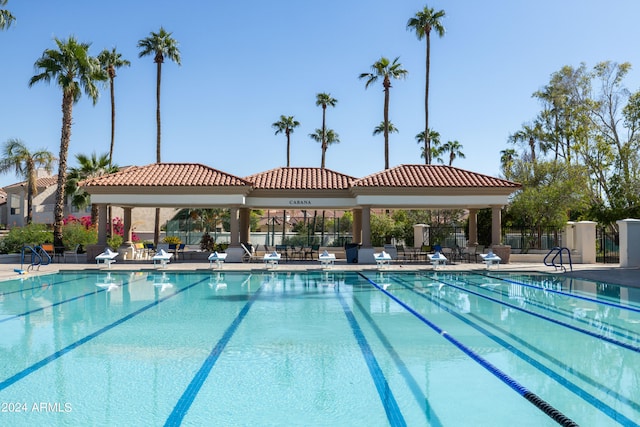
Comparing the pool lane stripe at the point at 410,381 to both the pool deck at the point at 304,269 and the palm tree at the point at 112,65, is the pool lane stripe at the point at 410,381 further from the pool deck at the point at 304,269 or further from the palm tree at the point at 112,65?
the palm tree at the point at 112,65

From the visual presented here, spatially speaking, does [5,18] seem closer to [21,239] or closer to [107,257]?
[21,239]

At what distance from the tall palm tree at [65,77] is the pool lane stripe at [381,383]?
69.1 feet

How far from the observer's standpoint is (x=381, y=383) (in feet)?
20.4

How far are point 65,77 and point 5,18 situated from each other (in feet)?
12.3

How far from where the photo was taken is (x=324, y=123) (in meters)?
51.8

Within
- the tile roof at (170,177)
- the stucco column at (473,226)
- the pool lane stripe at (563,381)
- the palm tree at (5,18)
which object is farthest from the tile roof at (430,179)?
the palm tree at (5,18)

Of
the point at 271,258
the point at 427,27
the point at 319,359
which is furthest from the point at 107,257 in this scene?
the point at 427,27

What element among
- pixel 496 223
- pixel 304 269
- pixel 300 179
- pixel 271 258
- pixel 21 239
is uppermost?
pixel 300 179

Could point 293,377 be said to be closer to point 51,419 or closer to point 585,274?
point 51,419

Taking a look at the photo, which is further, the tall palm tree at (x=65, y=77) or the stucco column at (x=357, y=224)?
the stucco column at (x=357, y=224)

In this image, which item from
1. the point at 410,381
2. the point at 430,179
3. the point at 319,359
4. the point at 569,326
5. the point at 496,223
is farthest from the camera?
the point at 430,179

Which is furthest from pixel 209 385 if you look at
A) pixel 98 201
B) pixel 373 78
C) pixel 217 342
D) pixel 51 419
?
pixel 373 78

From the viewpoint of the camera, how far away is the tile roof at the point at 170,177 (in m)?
24.0

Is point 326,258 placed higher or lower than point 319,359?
higher
